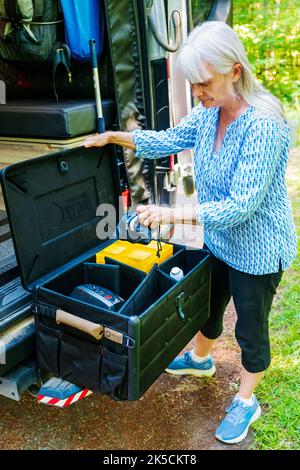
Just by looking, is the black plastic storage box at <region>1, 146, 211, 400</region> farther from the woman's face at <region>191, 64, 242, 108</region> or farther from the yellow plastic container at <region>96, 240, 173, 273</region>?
the woman's face at <region>191, 64, 242, 108</region>

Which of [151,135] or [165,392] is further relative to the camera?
[165,392]

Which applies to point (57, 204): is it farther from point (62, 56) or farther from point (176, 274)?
point (62, 56)

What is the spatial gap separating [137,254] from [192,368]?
2.66ft

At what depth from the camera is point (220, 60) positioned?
1.60 metres

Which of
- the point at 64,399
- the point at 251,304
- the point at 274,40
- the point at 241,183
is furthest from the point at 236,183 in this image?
the point at 274,40

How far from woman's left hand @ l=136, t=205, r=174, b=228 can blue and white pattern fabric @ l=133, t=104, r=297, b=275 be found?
0.38ft

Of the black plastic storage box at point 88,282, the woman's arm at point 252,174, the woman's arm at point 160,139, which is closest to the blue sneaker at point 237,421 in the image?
the black plastic storage box at point 88,282

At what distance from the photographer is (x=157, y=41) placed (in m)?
2.65

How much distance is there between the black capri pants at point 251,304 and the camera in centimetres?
193

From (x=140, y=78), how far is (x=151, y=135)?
584 mm
